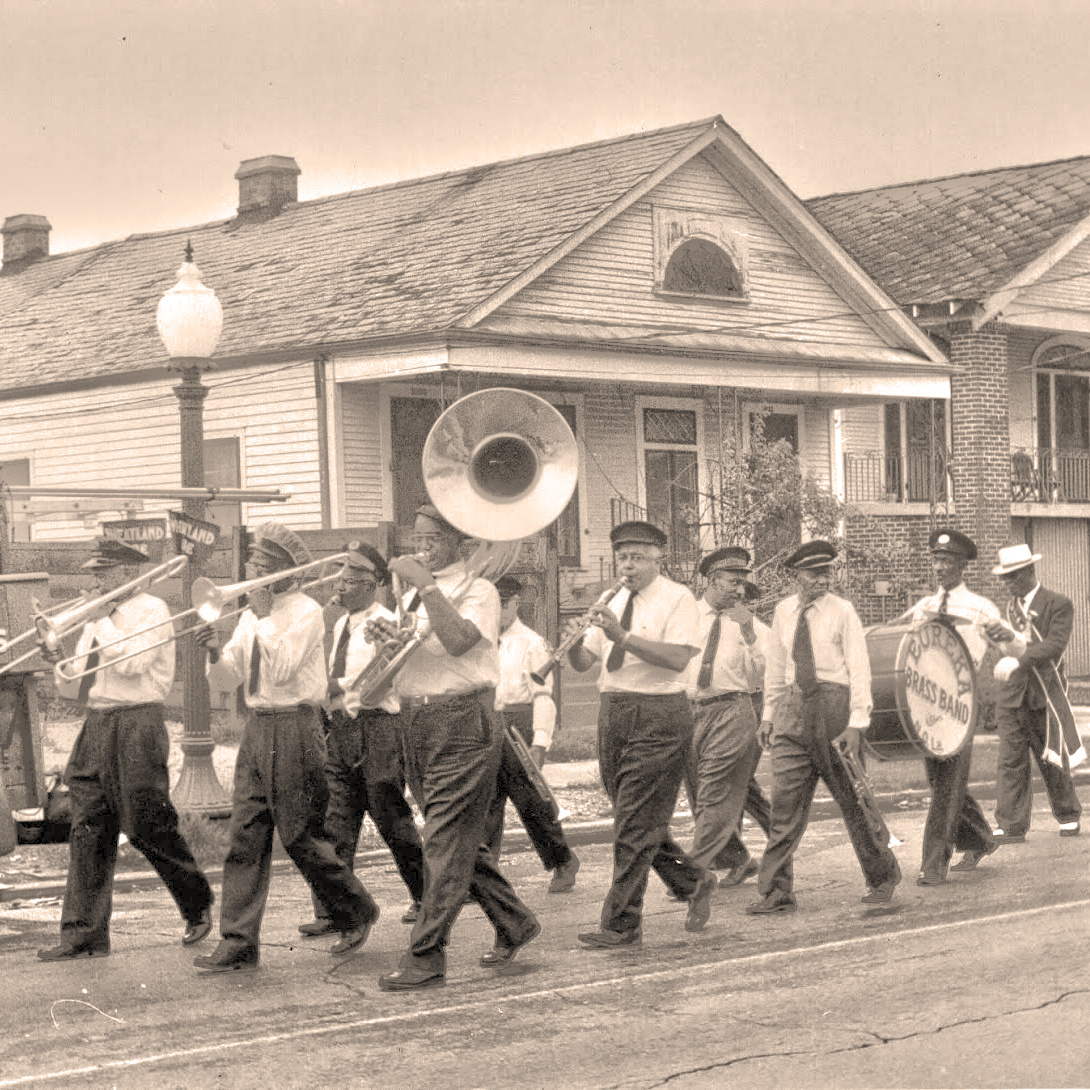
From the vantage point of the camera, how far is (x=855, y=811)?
31.5ft

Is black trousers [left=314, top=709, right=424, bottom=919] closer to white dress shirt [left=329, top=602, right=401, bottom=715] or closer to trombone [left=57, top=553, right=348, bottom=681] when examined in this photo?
white dress shirt [left=329, top=602, right=401, bottom=715]

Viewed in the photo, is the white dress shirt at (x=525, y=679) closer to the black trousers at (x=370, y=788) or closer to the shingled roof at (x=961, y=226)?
the black trousers at (x=370, y=788)

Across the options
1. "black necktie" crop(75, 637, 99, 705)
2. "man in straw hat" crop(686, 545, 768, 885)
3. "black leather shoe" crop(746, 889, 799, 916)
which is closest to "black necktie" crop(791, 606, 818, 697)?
"man in straw hat" crop(686, 545, 768, 885)

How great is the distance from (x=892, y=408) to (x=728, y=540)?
832 centimetres

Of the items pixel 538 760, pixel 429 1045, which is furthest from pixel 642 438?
pixel 429 1045

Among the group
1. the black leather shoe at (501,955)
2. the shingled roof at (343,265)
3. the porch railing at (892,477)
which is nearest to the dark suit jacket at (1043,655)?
the black leather shoe at (501,955)

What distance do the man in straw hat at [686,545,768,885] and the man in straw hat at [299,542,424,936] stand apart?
59.6 inches

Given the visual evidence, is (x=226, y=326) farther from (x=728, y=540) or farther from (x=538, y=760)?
(x=538, y=760)

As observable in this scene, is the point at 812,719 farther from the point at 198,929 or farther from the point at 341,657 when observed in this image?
the point at 198,929

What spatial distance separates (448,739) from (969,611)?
4477mm

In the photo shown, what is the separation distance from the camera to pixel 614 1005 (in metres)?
7.35

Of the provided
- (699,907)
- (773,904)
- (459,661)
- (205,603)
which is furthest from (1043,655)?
(205,603)

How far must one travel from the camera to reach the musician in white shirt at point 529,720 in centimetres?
1001

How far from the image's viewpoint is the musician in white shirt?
32.8 ft
